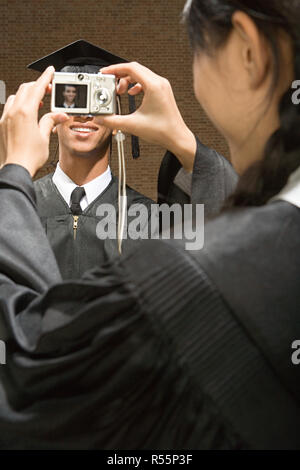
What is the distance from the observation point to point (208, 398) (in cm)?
75

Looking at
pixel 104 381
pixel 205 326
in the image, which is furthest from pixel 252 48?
pixel 104 381

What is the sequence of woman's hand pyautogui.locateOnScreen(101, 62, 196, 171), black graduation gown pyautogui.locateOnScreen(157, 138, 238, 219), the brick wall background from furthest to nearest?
1. the brick wall background
2. black graduation gown pyautogui.locateOnScreen(157, 138, 238, 219)
3. woman's hand pyautogui.locateOnScreen(101, 62, 196, 171)

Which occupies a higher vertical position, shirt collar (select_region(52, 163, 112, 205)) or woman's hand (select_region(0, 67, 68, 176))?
woman's hand (select_region(0, 67, 68, 176))

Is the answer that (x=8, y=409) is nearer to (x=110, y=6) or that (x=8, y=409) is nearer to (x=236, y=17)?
(x=236, y=17)

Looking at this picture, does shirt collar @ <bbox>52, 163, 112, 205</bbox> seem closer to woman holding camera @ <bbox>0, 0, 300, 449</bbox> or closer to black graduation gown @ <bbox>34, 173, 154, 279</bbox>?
black graduation gown @ <bbox>34, 173, 154, 279</bbox>

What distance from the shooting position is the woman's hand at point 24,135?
1.17 metres

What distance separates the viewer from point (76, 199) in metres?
2.17

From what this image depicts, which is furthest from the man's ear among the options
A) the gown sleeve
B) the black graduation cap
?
the black graduation cap

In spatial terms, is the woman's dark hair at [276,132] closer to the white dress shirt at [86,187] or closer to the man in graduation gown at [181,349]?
the man in graduation gown at [181,349]

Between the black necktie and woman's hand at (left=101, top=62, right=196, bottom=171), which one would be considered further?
the black necktie

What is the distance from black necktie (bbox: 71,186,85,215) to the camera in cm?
215
